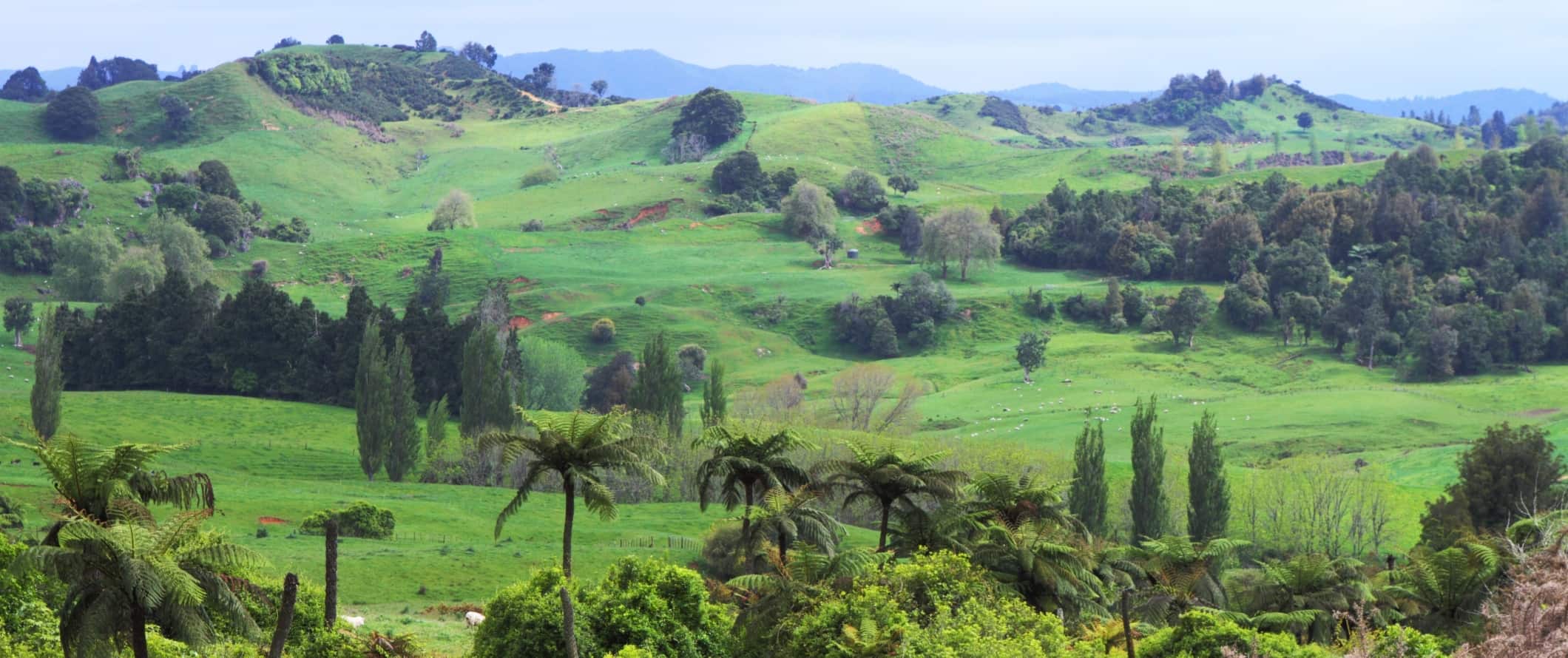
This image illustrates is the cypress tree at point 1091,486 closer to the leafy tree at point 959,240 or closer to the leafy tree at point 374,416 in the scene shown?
the leafy tree at point 374,416

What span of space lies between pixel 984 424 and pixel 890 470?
71004mm

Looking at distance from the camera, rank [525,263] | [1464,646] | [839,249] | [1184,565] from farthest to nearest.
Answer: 1. [839,249]
2. [525,263]
3. [1184,565]
4. [1464,646]

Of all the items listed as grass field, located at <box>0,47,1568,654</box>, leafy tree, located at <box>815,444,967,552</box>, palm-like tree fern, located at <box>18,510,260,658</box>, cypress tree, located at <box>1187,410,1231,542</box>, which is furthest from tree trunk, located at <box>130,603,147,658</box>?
cypress tree, located at <box>1187,410,1231,542</box>

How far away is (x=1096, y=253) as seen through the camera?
181125 millimetres

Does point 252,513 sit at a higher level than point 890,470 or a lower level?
lower

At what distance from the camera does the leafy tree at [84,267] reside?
144875 mm

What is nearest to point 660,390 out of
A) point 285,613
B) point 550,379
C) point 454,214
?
point 550,379

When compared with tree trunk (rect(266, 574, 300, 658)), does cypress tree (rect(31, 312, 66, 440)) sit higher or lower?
lower

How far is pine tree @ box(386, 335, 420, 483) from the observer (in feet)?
294

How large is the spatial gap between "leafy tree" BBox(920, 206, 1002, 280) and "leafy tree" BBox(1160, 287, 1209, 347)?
88.2 feet

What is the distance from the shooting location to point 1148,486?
78.9m

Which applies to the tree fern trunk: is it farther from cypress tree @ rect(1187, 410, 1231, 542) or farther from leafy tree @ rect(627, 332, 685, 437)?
leafy tree @ rect(627, 332, 685, 437)

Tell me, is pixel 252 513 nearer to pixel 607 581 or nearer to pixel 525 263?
pixel 607 581

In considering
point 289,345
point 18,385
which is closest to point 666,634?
point 289,345
